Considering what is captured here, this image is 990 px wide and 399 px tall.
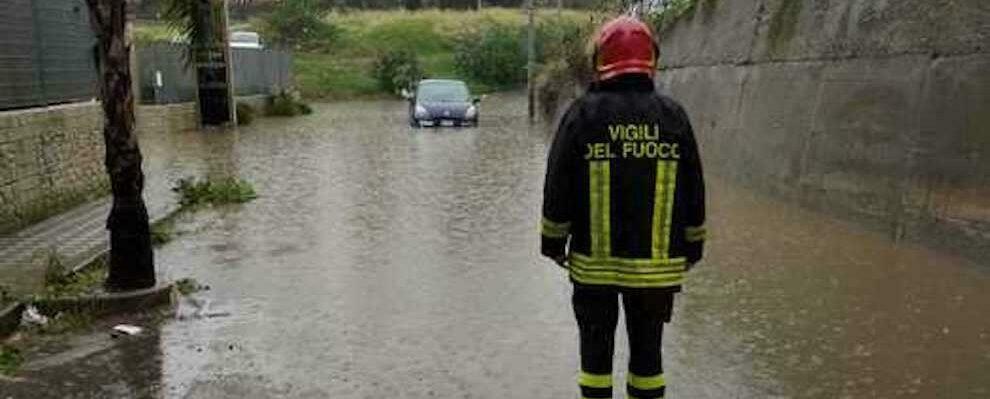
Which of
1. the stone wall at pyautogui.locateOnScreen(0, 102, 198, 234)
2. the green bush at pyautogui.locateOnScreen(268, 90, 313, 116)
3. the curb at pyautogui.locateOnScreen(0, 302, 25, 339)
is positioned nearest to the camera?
the curb at pyautogui.locateOnScreen(0, 302, 25, 339)

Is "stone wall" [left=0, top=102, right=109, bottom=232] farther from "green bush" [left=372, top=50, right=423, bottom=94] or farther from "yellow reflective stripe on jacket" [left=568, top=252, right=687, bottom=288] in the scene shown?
"green bush" [left=372, top=50, right=423, bottom=94]

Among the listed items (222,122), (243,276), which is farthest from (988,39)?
(222,122)

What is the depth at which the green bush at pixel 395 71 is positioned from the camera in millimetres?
59375

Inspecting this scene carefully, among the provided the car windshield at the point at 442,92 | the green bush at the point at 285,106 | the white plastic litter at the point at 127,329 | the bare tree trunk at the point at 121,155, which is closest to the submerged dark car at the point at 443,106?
the car windshield at the point at 442,92

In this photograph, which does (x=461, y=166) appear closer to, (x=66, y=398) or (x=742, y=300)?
(x=742, y=300)

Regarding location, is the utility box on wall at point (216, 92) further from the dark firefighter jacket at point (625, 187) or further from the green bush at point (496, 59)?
the green bush at point (496, 59)

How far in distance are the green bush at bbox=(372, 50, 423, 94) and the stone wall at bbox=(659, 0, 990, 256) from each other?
144 ft

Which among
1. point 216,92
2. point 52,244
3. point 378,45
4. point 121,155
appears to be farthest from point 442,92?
point 378,45

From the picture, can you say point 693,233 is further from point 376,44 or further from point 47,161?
point 376,44

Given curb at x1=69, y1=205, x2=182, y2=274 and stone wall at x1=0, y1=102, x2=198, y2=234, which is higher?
stone wall at x1=0, y1=102, x2=198, y2=234

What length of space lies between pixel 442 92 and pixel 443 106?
1318mm

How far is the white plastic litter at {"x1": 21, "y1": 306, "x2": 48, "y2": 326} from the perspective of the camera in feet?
24.7

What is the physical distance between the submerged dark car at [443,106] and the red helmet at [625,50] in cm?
2714

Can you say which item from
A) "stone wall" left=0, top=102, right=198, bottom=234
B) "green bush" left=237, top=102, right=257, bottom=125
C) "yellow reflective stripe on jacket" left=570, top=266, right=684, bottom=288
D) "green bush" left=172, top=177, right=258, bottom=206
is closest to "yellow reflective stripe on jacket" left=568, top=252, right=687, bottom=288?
Answer: "yellow reflective stripe on jacket" left=570, top=266, right=684, bottom=288
